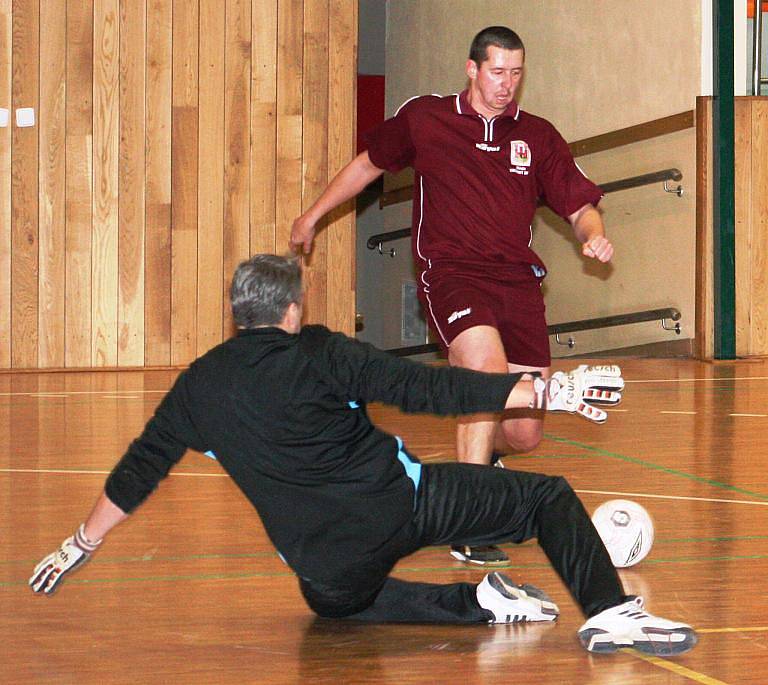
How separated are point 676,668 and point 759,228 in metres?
8.16

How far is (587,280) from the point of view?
38.4ft

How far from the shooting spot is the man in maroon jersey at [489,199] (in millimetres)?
4934

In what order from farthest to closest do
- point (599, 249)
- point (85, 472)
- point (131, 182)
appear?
point (131, 182), point (85, 472), point (599, 249)

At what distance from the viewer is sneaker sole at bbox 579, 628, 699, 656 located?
3199mm

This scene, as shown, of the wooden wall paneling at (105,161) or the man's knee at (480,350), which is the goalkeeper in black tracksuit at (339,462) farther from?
the wooden wall paneling at (105,161)

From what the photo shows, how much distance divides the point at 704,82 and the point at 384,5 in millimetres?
5628

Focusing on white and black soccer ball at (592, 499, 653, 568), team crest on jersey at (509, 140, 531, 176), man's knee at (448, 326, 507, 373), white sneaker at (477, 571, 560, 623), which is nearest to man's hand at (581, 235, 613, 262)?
man's knee at (448, 326, 507, 373)

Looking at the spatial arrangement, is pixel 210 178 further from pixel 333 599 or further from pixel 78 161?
pixel 333 599

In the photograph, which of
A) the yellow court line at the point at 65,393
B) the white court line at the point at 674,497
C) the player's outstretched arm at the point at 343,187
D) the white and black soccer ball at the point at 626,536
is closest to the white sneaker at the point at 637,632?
the white and black soccer ball at the point at 626,536

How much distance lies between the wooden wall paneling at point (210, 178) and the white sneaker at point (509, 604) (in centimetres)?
740

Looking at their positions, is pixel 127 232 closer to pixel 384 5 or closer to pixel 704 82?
→ pixel 704 82

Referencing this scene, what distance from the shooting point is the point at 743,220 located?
10766 mm

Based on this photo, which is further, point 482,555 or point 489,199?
point 489,199

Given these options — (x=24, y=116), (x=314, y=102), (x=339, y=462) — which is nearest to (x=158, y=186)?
(x=24, y=116)
